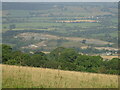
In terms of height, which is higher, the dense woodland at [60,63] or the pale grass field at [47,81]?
the pale grass field at [47,81]

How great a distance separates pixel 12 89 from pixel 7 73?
73.2 inches

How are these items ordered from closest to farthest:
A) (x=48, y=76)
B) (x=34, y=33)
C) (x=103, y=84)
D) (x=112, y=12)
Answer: (x=103, y=84), (x=48, y=76), (x=34, y=33), (x=112, y=12)

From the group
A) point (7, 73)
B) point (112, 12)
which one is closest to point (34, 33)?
point (112, 12)

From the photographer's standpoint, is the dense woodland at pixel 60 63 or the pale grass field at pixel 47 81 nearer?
the pale grass field at pixel 47 81

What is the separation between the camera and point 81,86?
278 inches

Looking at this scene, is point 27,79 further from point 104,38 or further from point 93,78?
point 104,38

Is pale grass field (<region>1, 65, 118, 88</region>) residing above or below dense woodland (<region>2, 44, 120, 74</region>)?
above

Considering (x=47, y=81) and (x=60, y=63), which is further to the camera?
(x=60, y=63)

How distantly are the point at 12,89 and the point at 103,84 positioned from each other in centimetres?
221

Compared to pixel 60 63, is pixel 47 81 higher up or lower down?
higher up

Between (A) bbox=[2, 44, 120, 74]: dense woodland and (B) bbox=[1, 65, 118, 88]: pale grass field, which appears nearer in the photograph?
(B) bbox=[1, 65, 118, 88]: pale grass field

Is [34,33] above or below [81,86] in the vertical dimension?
below

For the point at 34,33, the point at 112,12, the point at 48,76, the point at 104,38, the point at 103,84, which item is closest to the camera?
the point at 103,84

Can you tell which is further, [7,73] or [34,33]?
[34,33]
